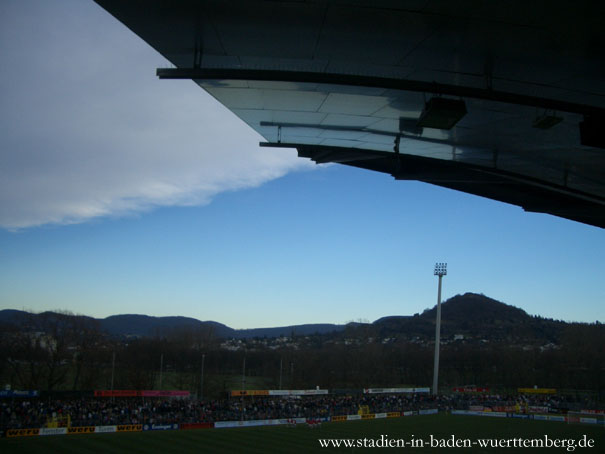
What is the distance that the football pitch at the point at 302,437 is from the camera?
30.1m

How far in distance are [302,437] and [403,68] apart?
3337 centimetres

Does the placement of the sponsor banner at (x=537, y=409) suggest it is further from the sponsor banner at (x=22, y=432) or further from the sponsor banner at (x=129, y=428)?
the sponsor banner at (x=22, y=432)

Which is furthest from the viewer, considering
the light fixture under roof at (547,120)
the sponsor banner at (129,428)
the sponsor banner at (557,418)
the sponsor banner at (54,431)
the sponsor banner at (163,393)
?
the sponsor banner at (557,418)

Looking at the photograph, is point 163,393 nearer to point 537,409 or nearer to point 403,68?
point 537,409

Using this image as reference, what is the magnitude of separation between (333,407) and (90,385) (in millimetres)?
35359

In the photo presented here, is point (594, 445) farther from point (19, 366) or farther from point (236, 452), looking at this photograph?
point (19, 366)

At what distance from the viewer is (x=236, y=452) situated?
2933 centimetres

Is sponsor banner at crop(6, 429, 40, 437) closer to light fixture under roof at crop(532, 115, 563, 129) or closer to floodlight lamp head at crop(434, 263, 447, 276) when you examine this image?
light fixture under roof at crop(532, 115, 563, 129)

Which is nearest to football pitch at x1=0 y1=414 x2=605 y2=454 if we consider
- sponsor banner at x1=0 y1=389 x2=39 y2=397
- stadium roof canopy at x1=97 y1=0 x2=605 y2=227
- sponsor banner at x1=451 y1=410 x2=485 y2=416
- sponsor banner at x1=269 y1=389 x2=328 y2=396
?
sponsor banner at x1=269 y1=389 x2=328 y2=396

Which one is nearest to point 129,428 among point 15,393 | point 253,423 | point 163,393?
point 15,393

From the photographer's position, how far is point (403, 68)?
8.04m

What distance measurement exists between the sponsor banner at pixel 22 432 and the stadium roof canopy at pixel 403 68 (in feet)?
107

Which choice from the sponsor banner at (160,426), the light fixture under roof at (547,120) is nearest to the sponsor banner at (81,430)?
the sponsor banner at (160,426)

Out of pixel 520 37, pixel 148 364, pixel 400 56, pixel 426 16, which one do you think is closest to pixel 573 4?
pixel 520 37
